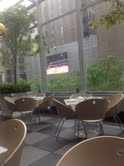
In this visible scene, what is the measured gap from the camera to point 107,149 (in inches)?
55.4

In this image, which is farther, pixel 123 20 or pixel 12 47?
pixel 12 47

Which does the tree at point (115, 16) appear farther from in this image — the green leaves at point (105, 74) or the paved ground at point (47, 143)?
the green leaves at point (105, 74)

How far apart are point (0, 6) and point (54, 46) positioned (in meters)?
2.69

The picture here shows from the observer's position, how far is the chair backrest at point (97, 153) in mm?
1371

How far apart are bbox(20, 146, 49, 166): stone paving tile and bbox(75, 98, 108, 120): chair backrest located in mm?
865

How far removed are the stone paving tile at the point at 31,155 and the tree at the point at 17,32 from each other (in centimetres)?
447

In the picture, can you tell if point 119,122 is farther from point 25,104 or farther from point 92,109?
point 25,104

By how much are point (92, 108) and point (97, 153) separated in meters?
2.42

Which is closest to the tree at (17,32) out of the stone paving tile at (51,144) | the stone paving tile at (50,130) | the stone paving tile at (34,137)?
the stone paving tile at (50,130)

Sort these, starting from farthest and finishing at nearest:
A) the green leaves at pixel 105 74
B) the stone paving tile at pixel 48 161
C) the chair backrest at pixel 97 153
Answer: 1. the green leaves at pixel 105 74
2. the stone paving tile at pixel 48 161
3. the chair backrest at pixel 97 153

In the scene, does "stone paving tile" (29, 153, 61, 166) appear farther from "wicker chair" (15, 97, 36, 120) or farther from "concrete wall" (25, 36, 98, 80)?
"concrete wall" (25, 36, 98, 80)

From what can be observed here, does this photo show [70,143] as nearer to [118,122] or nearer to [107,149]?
[118,122]

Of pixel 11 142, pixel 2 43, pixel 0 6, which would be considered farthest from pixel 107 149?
pixel 0 6

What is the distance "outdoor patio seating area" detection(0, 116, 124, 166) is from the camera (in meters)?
3.48
